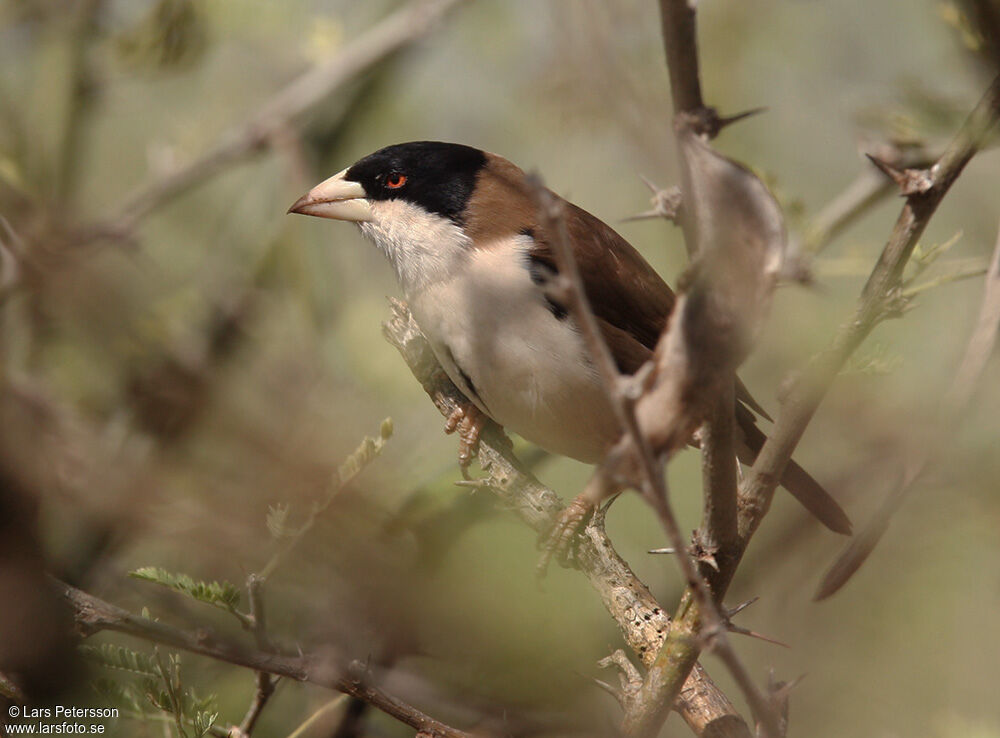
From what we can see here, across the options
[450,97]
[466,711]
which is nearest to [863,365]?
[466,711]

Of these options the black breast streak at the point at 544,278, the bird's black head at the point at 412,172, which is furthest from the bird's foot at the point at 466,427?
the bird's black head at the point at 412,172

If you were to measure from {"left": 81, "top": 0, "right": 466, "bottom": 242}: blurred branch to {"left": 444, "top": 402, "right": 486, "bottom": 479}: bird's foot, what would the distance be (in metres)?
1.66

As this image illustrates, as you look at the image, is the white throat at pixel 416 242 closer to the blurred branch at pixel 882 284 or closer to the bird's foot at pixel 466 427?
the bird's foot at pixel 466 427

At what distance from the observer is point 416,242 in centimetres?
373

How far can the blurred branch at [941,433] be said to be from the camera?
1742 mm

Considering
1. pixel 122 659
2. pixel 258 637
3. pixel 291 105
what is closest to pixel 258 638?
pixel 258 637

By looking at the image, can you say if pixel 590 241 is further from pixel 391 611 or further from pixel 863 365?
pixel 391 611

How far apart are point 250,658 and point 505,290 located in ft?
6.18

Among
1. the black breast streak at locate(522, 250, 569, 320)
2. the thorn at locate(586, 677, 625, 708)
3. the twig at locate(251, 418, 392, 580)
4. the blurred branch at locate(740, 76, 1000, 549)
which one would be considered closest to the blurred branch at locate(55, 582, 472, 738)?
the twig at locate(251, 418, 392, 580)

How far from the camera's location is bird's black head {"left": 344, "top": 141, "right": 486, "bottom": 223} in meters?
3.86

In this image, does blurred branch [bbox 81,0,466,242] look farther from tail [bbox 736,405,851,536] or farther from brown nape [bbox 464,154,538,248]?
tail [bbox 736,405,851,536]

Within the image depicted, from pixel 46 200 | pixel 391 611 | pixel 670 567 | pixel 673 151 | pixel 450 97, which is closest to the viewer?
pixel 391 611

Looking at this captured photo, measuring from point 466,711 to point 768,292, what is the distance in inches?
49.5

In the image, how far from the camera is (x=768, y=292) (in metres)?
1.40
